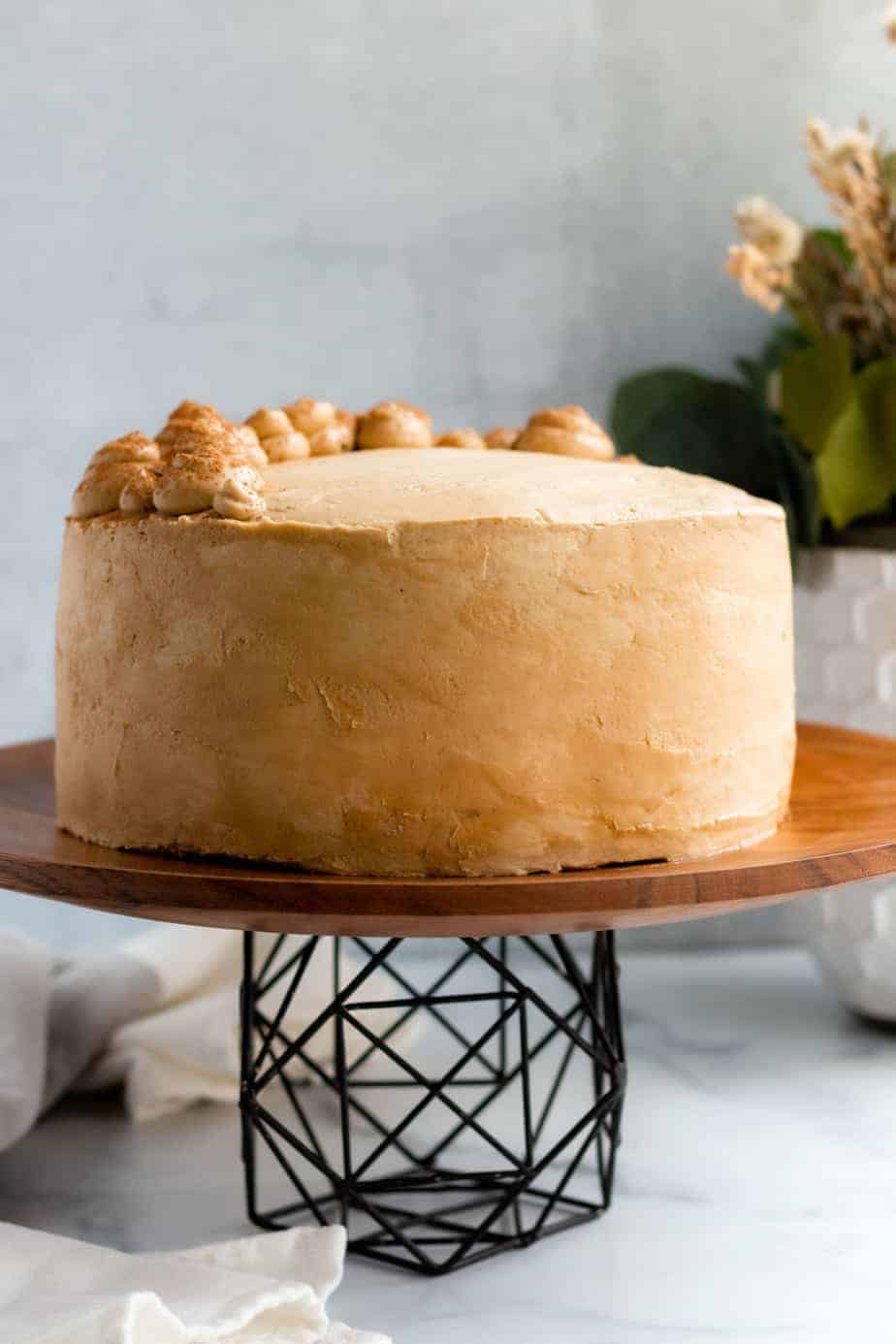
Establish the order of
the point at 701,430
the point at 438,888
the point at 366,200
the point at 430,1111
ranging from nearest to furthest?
the point at 438,888, the point at 430,1111, the point at 701,430, the point at 366,200

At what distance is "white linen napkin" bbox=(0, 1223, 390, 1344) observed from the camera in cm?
92

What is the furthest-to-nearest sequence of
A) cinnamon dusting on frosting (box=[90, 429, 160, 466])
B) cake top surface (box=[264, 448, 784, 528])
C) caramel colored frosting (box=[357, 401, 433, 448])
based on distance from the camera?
caramel colored frosting (box=[357, 401, 433, 448]), cinnamon dusting on frosting (box=[90, 429, 160, 466]), cake top surface (box=[264, 448, 784, 528])

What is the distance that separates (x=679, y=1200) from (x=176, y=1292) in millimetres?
463

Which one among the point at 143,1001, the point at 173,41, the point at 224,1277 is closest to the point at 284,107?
the point at 173,41

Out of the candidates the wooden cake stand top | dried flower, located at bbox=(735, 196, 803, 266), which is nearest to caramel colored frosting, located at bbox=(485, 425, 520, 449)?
the wooden cake stand top

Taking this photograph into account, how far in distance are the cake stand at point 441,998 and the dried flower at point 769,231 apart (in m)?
0.51

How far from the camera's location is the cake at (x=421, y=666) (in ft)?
3.17

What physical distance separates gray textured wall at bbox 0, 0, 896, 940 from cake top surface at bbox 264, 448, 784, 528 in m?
0.75

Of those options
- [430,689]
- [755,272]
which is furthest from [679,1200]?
[755,272]

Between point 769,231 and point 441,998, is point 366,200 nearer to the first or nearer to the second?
point 769,231

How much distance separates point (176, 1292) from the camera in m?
1.01

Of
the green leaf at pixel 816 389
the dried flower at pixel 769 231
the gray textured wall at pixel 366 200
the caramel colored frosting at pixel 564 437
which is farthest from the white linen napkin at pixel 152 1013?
the dried flower at pixel 769 231

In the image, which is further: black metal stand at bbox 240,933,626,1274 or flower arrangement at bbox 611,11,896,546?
flower arrangement at bbox 611,11,896,546

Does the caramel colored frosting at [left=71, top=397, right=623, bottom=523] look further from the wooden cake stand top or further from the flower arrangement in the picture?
the flower arrangement
